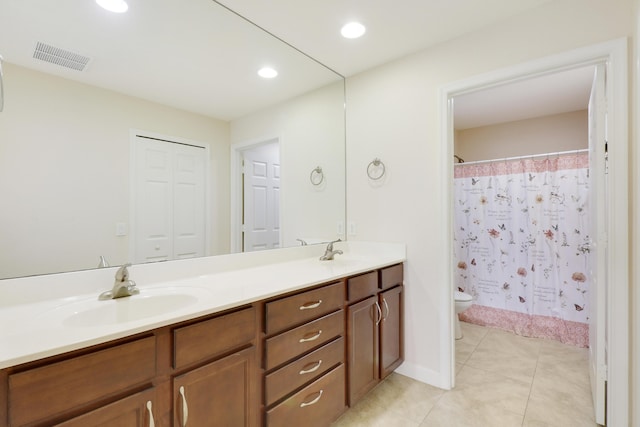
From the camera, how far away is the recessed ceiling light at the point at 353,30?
1.83 metres

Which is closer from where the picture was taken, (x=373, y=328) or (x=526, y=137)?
(x=373, y=328)

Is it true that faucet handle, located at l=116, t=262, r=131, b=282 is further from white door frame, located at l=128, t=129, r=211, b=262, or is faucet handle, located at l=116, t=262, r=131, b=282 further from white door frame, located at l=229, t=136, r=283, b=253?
white door frame, located at l=229, t=136, r=283, b=253

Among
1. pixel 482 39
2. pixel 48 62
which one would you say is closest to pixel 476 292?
pixel 482 39

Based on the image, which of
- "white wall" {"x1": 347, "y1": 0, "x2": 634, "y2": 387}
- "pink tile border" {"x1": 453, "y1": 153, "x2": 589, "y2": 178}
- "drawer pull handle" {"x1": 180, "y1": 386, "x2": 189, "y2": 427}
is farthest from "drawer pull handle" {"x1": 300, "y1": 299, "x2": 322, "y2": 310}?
"pink tile border" {"x1": 453, "y1": 153, "x2": 589, "y2": 178}

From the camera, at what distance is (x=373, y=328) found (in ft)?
6.05

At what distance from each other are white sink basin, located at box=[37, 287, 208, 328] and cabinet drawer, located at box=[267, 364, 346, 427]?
1.96 ft

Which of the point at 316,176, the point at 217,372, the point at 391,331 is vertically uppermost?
the point at 316,176

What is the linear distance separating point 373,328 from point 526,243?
7.14ft

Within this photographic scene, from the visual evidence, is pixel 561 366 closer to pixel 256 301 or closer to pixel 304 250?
pixel 304 250

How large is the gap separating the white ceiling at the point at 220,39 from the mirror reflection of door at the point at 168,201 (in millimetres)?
258

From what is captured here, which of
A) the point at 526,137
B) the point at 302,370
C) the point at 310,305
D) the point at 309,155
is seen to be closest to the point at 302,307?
the point at 310,305

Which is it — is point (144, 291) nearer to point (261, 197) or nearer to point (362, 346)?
point (261, 197)

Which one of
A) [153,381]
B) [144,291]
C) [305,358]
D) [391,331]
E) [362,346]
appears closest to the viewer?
[153,381]

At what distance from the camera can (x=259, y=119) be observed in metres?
2.02
